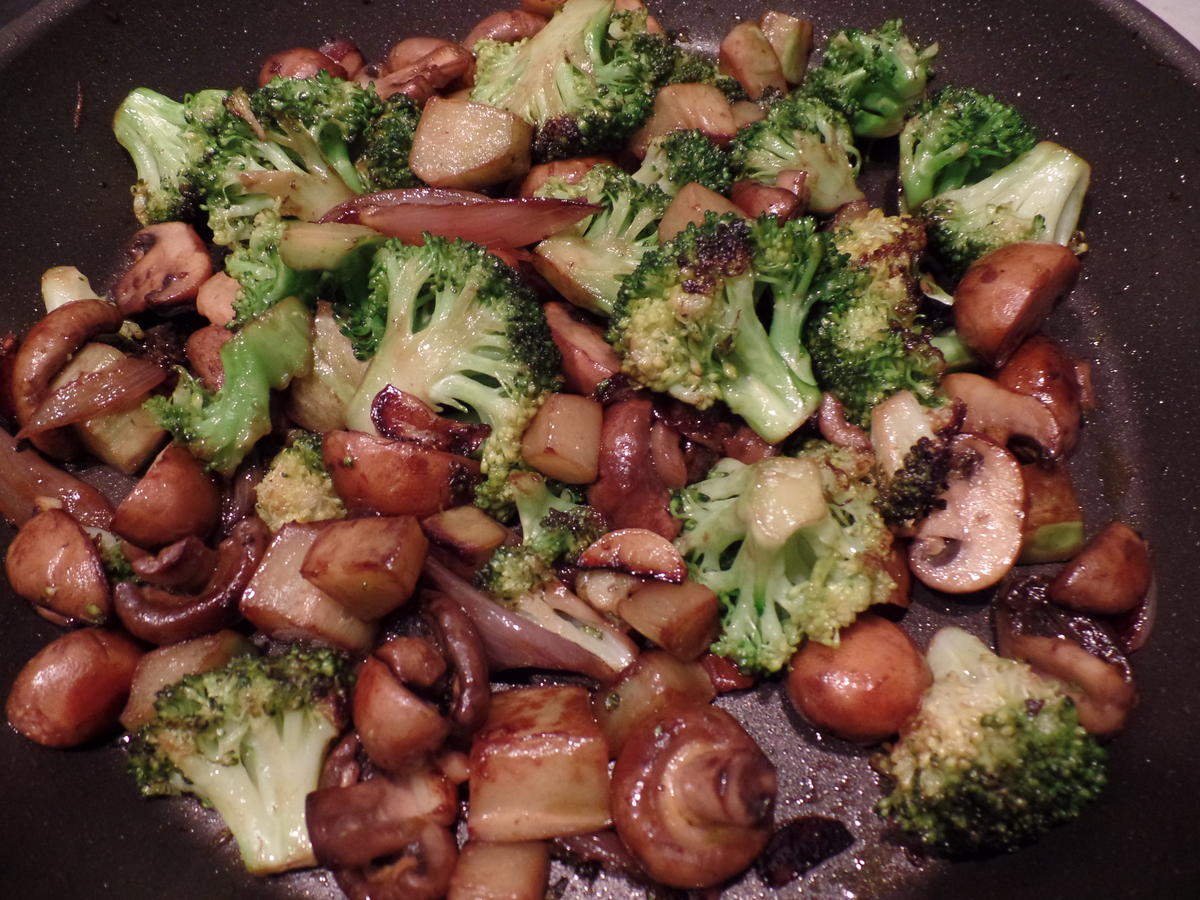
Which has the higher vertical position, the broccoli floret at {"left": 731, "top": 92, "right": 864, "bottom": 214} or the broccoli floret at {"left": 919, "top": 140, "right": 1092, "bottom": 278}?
the broccoli floret at {"left": 919, "top": 140, "right": 1092, "bottom": 278}

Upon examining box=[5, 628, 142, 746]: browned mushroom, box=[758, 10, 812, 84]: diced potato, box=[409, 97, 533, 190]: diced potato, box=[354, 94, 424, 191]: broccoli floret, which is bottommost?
box=[5, 628, 142, 746]: browned mushroom

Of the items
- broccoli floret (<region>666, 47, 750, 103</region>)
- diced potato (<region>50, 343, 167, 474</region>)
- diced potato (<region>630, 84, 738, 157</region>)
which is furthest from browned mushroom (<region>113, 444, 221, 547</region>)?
broccoli floret (<region>666, 47, 750, 103</region>)

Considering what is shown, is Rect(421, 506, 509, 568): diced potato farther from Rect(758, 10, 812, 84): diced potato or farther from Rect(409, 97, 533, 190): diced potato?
Rect(758, 10, 812, 84): diced potato

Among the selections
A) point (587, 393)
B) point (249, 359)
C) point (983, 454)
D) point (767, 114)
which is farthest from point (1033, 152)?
point (249, 359)

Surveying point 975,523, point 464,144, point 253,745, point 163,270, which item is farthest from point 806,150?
point 253,745

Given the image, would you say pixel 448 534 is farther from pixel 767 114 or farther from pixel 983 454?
pixel 767 114

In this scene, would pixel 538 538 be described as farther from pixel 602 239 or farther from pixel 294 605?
pixel 602 239

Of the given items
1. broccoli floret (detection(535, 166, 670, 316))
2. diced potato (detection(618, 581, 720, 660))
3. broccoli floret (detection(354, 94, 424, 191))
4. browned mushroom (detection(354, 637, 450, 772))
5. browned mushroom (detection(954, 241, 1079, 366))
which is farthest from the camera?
broccoli floret (detection(354, 94, 424, 191))

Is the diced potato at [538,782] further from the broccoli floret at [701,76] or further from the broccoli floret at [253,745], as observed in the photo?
the broccoli floret at [701,76]
